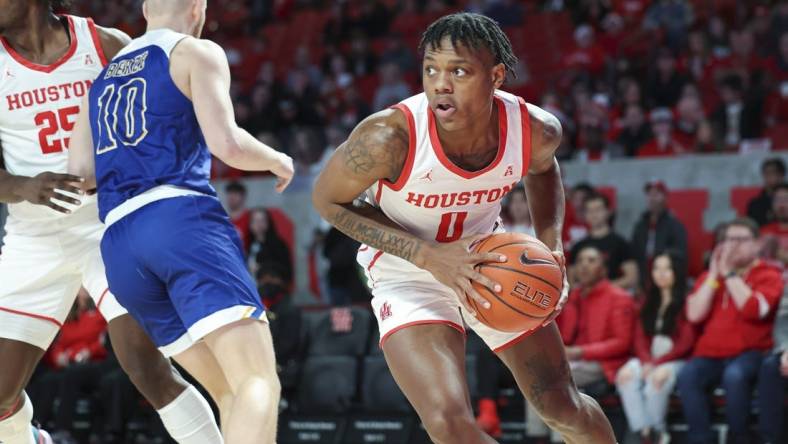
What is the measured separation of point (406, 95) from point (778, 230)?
600 centimetres

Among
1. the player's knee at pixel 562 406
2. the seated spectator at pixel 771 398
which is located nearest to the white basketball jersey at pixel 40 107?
the player's knee at pixel 562 406

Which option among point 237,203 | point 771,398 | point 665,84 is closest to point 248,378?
point 771,398

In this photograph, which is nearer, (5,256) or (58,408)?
(5,256)

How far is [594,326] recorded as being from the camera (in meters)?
8.05

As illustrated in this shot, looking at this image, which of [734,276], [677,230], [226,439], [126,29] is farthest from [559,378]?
[126,29]

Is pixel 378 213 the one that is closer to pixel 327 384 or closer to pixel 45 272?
pixel 45 272

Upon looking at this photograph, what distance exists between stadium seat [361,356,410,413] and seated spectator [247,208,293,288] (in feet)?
4.82

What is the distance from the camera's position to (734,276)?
743 centimetres

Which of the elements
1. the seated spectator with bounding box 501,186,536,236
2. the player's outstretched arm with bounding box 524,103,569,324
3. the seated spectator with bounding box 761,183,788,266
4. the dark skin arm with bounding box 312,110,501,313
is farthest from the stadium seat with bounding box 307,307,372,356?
the dark skin arm with bounding box 312,110,501,313

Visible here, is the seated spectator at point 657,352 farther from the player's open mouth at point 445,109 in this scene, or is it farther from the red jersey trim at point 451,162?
the player's open mouth at point 445,109

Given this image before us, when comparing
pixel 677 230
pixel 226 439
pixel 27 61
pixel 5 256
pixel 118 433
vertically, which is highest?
pixel 27 61

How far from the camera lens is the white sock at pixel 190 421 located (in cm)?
433

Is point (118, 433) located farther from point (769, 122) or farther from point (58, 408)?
point (769, 122)

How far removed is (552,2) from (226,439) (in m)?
13.2
